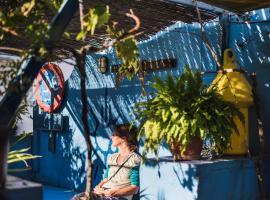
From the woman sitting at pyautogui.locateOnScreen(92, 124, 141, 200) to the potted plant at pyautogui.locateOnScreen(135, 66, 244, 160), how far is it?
29.8 inches

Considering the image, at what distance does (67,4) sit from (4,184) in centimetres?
138

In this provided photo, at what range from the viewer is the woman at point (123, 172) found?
4480mm

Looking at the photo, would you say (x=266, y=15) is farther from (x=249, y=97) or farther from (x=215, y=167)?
(x=215, y=167)

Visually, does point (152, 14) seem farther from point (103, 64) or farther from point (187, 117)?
point (187, 117)

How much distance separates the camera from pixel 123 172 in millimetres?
4652

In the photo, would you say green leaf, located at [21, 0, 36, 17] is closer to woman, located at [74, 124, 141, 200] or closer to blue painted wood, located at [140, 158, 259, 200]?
blue painted wood, located at [140, 158, 259, 200]

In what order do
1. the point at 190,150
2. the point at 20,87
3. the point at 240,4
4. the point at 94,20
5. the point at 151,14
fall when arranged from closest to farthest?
1. the point at 94,20
2. the point at 20,87
3. the point at 190,150
4. the point at 240,4
5. the point at 151,14

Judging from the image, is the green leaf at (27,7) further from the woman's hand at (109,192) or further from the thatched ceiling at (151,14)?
the woman's hand at (109,192)

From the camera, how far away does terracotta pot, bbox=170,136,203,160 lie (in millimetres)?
3866

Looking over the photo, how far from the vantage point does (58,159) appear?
8234mm

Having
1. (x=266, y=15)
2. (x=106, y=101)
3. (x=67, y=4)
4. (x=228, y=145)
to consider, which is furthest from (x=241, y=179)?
(x=106, y=101)

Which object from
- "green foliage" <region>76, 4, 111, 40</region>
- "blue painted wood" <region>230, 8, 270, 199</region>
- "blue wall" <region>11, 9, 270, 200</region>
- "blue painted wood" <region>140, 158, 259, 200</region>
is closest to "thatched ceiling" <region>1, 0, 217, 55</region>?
"blue wall" <region>11, 9, 270, 200</region>

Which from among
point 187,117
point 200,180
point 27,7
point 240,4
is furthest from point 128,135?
point 27,7

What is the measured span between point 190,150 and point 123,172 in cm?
101
